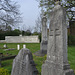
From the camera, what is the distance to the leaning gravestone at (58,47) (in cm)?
377

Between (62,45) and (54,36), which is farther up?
(54,36)

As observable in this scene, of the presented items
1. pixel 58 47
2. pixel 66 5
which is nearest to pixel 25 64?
pixel 58 47

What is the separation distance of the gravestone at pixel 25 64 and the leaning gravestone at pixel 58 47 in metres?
0.91

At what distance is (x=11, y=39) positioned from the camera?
3097 centimetres

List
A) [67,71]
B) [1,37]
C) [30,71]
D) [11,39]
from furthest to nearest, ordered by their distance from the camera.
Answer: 1. [1,37]
2. [11,39]
3. [67,71]
4. [30,71]

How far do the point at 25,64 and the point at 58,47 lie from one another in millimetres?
1354

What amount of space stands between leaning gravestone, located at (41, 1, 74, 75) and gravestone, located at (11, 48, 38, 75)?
0.91m

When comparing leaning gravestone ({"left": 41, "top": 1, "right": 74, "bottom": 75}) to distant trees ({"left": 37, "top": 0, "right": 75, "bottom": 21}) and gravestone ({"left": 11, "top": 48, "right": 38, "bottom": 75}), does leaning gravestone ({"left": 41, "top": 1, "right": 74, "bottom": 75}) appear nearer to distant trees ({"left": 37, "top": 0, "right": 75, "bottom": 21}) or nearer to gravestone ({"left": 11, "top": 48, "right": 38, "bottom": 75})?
gravestone ({"left": 11, "top": 48, "right": 38, "bottom": 75})

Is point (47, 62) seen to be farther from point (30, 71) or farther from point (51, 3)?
point (51, 3)

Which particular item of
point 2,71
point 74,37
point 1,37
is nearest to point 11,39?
point 1,37

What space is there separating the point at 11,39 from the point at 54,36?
28090mm

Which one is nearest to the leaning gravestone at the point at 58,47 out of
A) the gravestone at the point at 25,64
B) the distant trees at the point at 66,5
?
the gravestone at the point at 25,64

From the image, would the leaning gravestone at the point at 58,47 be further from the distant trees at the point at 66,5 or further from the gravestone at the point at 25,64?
the distant trees at the point at 66,5

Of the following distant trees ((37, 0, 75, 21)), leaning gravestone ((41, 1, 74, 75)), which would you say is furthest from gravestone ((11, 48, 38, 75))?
distant trees ((37, 0, 75, 21))
